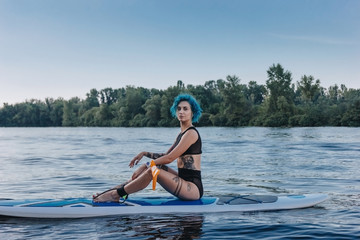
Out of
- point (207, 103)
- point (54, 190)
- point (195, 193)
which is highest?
point (207, 103)

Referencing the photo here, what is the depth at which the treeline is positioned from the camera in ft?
209

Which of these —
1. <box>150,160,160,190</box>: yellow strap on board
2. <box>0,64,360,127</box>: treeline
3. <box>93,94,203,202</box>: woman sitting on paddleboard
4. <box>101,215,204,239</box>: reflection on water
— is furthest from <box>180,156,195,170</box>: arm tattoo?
<box>0,64,360,127</box>: treeline

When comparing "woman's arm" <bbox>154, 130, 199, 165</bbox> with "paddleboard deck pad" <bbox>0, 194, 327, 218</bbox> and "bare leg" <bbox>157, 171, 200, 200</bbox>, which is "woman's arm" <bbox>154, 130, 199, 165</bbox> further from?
"paddleboard deck pad" <bbox>0, 194, 327, 218</bbox>

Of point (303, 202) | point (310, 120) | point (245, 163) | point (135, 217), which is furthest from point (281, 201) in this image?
point (310, 120)

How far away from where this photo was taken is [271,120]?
6712 cm

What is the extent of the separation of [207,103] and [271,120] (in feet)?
75.8

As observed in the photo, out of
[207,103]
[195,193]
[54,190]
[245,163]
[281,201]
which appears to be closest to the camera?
[195,193]

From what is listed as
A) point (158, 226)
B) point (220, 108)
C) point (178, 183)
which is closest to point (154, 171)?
point (178, 183)

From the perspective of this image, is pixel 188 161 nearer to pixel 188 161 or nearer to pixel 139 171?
pixel 188 161

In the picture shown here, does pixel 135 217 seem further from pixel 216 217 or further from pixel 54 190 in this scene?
pixel 54 190

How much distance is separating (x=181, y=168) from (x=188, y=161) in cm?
20

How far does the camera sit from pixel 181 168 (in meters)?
6.41

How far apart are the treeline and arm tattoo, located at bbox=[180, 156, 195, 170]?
186 feet

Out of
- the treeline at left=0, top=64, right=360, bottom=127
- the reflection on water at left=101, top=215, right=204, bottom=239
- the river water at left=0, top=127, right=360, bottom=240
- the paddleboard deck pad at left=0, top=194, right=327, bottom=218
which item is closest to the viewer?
the reflection on water at left=101, top=215, right=204, bottom=239
